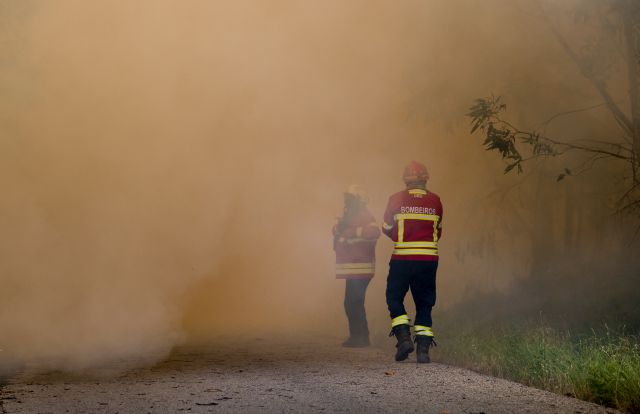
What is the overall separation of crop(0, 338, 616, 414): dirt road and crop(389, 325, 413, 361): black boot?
93 millimetres

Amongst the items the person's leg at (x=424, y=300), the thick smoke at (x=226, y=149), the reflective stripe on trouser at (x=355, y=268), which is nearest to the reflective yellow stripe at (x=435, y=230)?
the person's leg at (x=424, y=300)

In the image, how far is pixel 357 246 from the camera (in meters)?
9.37

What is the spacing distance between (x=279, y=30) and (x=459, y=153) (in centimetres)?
440

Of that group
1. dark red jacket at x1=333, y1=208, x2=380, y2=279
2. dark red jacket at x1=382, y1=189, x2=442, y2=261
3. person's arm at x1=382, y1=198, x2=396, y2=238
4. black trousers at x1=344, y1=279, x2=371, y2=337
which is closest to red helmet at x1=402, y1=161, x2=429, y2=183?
dark red jacket at x1=382, y1=189, x2=442, y2=261

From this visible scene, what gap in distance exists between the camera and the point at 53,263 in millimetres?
12883

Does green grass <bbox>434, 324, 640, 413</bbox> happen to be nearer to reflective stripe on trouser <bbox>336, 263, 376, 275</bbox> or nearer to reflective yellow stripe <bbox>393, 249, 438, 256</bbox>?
reflective yellow stripe <bbox>393, 249, 438, 256</bbox>

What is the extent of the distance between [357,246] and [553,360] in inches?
131

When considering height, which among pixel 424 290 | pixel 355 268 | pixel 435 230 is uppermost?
pixel 435 230

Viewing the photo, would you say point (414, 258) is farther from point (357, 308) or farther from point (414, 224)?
point (357, 308)

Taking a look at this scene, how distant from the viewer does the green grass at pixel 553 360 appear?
17.7ft

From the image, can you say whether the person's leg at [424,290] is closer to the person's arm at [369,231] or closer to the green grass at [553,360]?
the green grass at [553,360]

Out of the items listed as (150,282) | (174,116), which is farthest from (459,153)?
(150,282)

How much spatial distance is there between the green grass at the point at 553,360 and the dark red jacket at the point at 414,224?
101 cm

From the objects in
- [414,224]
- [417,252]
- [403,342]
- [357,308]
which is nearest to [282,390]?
[403,342]
